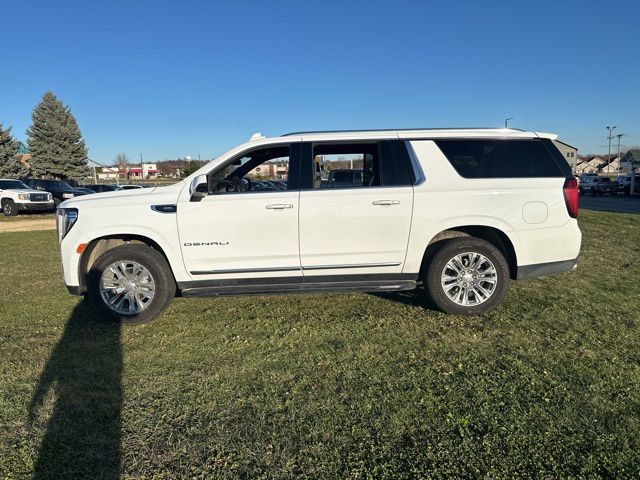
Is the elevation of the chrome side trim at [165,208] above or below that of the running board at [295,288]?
above

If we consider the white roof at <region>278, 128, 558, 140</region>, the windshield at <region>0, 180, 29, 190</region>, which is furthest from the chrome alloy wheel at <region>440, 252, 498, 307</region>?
the windshield at <region>0, 180, 29, 190</region>

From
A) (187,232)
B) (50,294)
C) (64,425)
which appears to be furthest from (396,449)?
(50,294)

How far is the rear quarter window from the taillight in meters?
0.11

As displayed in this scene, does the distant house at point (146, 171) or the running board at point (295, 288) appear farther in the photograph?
the distant house at point (146, 171)

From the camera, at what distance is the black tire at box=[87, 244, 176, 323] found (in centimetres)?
453

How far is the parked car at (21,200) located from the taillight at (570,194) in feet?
71.5

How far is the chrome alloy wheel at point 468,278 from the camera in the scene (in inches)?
182

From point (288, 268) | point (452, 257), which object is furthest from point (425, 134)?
point (288, 268)

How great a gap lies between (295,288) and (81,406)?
220 centimetres

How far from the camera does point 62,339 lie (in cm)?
420

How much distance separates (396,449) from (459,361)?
1.31 meters

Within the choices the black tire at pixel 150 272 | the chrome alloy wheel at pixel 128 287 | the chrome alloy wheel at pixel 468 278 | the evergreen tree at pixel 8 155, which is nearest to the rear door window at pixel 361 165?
the chrome alloy wheel at pixel 468 278

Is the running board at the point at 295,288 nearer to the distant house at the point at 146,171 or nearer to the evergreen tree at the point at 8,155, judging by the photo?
the evergreen tree at the point at 8,155

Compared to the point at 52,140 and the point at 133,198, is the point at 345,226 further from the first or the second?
the point at 52,140
